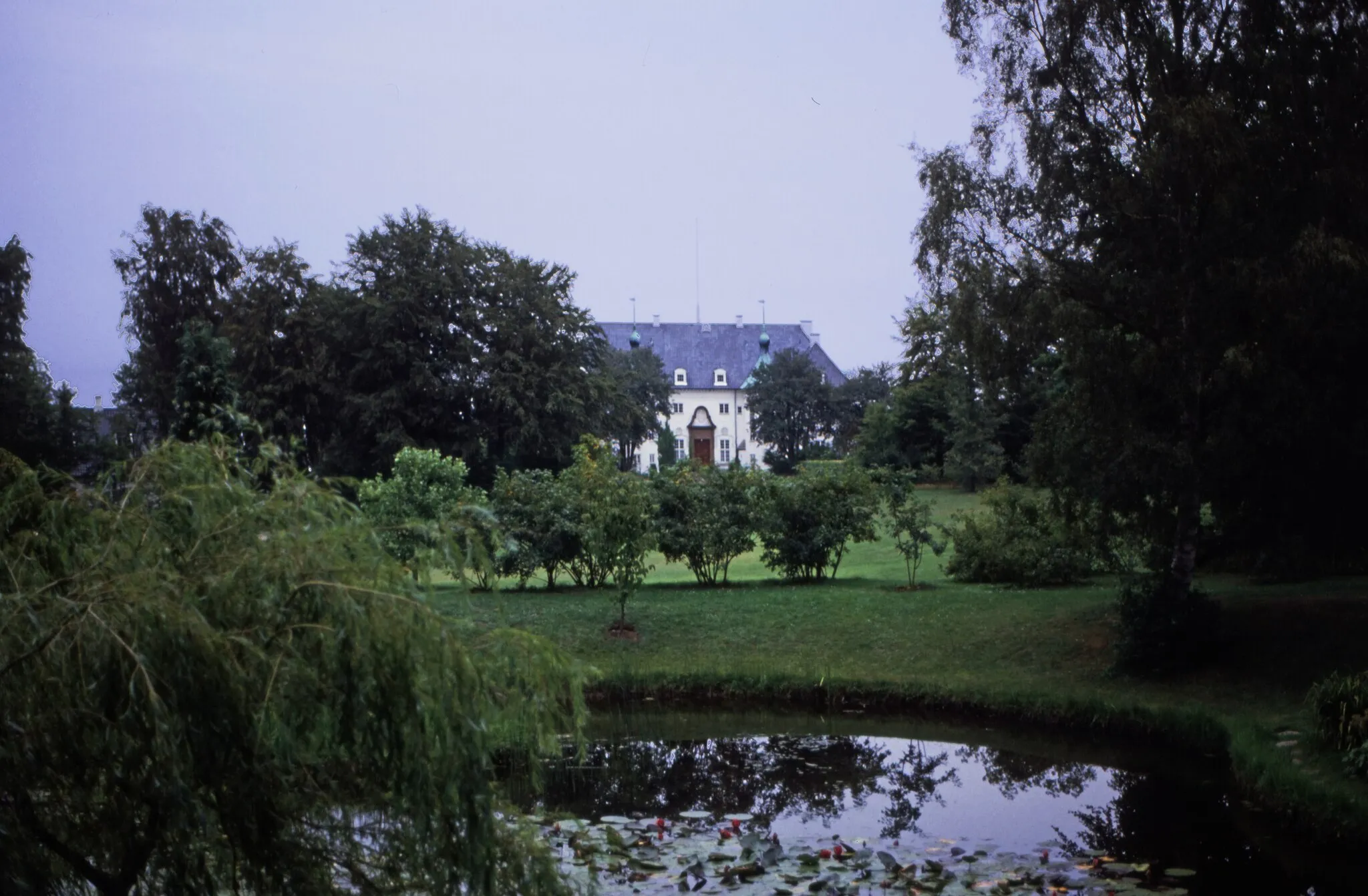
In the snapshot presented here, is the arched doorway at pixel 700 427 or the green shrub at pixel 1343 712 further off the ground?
the arched doorway at pixel 700 427

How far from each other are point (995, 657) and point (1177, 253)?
504cm

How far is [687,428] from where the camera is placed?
7344 centimetres

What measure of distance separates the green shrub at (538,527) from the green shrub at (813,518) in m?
3.13

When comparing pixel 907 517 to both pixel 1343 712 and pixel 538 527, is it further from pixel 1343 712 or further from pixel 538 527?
pixel 1343 712

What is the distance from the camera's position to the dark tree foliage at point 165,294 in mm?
29734

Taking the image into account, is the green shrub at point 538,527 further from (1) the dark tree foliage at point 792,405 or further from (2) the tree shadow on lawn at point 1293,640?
(1) the dark tree foliage at point 792,405

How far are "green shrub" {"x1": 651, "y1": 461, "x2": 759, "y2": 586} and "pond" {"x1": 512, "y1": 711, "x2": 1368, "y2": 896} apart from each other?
270 inches

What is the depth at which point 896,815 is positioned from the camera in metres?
8.80

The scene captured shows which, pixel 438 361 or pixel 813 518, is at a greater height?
pixel 438 361

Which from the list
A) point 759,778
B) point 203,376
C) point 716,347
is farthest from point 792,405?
point 759,778

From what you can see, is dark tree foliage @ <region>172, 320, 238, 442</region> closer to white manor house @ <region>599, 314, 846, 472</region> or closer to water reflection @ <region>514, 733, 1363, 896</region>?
water reflection @ <region>514, 733, 1363, 896</region>

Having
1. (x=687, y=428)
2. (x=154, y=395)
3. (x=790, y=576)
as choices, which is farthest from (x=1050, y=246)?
(x=687, y=428)

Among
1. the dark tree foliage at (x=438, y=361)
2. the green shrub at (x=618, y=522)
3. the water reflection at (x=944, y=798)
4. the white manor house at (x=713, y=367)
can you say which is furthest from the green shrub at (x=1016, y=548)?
the white manor house at (x=713, y=367)

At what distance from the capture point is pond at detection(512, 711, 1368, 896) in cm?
682
